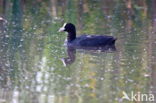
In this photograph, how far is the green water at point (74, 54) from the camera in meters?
11.0

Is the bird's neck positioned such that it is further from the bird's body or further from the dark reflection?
the dark reflection

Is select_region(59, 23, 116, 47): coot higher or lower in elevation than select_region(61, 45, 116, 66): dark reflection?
higher

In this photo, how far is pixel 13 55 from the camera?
13938mm

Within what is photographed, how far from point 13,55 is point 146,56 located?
2.66 metres

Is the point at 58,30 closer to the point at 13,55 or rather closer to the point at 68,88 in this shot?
the point at 13,55

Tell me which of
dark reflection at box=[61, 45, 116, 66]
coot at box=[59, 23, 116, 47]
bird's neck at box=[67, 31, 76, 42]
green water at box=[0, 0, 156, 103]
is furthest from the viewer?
bird's neck at box=[67, 31, 76, 42]

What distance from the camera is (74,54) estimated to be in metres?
14.6

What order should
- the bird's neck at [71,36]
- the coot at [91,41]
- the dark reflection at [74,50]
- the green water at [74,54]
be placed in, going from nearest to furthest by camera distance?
the green water at [74,54], the dark reflection at [74,50], the coot at [91,41], the bird's neck at [71,36]

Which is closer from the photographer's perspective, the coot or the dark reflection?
the dark reflection

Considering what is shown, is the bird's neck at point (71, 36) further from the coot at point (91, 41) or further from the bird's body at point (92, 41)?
the bird's body at point (92, 41)

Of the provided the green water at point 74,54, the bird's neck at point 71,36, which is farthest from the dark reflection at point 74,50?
the bird's neck at point 71,36

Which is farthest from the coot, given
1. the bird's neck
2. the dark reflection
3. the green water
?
the green water

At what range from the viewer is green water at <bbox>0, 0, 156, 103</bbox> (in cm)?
1100

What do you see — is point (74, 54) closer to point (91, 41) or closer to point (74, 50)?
point (74, 50)
